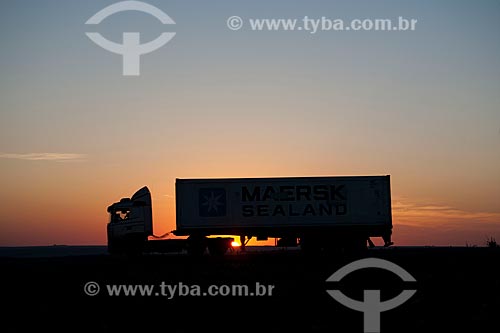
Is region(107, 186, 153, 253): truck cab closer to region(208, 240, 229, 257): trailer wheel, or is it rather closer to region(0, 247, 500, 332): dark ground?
region(208, 240, 229, 257): trailer wheel

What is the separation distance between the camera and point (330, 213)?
4328cm

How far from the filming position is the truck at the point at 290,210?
43.1 metres

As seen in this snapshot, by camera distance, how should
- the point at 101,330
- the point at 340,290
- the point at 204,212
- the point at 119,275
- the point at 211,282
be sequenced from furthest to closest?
the point at 204,212 → the point at 119,275 → the point at 211,282 → the point at 340,290 → the point at 101,330

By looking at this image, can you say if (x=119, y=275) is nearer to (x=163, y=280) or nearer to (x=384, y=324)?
(x=163, y=280)

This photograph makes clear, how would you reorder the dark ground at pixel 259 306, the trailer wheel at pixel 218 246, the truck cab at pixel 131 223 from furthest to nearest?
the truck cab at pixel 131 223 < the trailer wheel at pixel 218 246 < the dark ground at pixel 259 306

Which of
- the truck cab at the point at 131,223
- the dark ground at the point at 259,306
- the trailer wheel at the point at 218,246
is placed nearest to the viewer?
the dark ground at the point at 259,306

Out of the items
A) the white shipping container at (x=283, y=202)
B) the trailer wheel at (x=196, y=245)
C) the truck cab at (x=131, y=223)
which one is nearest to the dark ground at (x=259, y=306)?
the white shipping container at (x=283, y=202)

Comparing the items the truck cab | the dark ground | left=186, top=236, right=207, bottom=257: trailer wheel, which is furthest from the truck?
the dark ground

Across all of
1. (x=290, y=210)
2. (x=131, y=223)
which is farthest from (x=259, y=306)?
(x=131, y=223)

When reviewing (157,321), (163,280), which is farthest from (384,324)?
(163,280)

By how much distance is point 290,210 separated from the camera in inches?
1709

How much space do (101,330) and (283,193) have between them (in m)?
28.9

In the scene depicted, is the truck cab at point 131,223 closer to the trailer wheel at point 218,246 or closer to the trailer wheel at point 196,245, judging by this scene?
the trailer wheel at point 196,245

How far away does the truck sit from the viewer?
43125 mm
